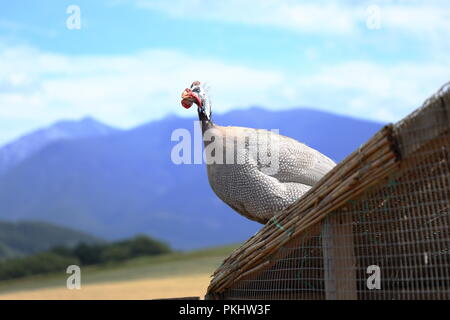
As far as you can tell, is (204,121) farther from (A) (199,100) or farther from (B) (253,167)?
(B) (253,167)

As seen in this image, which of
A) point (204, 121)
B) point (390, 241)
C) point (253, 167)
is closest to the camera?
point (390, 241)

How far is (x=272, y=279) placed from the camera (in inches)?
181

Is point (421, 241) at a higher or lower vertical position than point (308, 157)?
lower

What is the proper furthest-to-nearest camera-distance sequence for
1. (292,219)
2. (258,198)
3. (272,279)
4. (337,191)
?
(258,198)
(272,279)
(292,219)
(337,191)

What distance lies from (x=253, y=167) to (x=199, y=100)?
0.77 meters

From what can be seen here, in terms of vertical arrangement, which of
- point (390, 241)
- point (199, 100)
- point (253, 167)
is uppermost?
point (199, 100)

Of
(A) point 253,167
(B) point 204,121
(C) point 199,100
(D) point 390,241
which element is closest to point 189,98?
(C) point 199,100

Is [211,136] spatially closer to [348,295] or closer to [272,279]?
[272,279]

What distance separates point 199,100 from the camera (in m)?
5.87

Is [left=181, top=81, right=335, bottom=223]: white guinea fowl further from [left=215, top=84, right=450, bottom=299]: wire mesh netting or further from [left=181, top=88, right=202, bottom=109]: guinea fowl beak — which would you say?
[left=215, top=84, right=450, bottom=299]: wire mesh netting

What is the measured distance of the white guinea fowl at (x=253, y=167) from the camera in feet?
18.4

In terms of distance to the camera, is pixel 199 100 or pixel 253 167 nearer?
pixel 253 167
